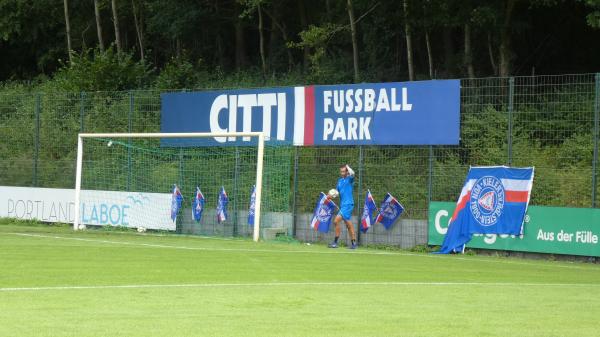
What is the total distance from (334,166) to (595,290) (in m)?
12.1

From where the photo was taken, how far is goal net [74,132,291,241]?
26.2 meters

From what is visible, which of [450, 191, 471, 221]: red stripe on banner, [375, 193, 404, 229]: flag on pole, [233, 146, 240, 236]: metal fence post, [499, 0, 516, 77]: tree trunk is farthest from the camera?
[499, 0, 516, 77]: tree trunk

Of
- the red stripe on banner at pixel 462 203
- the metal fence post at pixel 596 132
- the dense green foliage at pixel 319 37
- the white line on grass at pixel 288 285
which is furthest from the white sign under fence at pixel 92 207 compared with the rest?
the white line on grass at pixel 288 285

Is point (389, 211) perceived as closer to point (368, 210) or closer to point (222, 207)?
point (368, 210)

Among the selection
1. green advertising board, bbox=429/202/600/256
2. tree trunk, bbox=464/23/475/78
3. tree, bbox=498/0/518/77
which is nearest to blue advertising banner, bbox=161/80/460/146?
green advertising board, bbox=429/202/600/256

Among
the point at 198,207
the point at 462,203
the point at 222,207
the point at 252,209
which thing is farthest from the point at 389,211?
the point at 198,207

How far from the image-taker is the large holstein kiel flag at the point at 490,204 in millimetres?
22047

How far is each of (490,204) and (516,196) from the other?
0.63 metres

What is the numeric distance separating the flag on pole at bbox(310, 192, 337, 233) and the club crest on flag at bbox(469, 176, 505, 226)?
4041 mm

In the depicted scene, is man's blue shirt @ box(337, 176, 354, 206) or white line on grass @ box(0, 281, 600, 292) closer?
white line on grass @ box(0, 281, 600, 292)

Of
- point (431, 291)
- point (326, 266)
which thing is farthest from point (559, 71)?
point (431, 291)

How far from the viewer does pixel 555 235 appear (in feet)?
70.2

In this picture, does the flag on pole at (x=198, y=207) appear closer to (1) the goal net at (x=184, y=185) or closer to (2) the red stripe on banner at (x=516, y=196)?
(1) the goal net at (x=184, y=185)

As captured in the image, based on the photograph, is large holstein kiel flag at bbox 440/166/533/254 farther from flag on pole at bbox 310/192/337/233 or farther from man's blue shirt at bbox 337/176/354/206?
flag on pole at bbox 310/192/337/233
